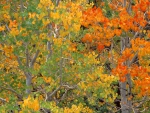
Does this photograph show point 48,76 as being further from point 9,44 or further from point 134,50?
point 134,50

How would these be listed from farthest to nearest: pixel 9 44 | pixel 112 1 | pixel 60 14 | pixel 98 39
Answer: pixel 112 1
pixel 98 39
pixel 9 44
pixel 60 14

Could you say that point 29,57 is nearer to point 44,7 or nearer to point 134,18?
point 44,7

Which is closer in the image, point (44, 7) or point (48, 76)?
point (44, 7)

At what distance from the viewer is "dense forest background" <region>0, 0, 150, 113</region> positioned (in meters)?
9.26

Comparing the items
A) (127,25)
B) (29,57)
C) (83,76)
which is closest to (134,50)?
(127,25)

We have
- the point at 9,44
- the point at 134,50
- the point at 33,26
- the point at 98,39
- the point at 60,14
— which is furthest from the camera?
the point at 98,39

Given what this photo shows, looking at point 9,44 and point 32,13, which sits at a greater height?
point 32,13

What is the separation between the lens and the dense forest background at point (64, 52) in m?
9.26

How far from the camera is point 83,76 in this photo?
9.79 metres

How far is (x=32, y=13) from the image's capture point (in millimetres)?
10109

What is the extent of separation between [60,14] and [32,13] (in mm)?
1407

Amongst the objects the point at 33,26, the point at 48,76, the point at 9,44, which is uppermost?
the point at 33,26

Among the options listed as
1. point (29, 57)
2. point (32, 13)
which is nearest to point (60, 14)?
point (32, 13)

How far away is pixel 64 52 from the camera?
A: 32.9ft
